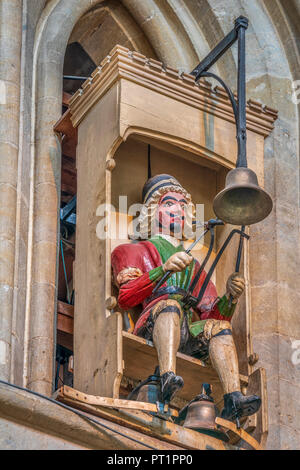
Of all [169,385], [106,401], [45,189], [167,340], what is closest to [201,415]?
[169,385]

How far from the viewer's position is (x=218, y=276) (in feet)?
29.9

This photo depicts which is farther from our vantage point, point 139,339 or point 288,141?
point 288,141

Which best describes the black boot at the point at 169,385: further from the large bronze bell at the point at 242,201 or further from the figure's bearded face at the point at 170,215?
the figure's bearded face at the point at 170,215

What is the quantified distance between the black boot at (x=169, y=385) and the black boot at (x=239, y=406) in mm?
322

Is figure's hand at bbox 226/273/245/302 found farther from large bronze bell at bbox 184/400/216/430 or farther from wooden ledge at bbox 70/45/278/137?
wooden ledge at bbox 70/45/278/137

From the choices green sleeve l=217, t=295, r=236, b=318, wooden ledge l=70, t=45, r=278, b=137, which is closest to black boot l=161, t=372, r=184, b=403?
green sleeve l=217, t=295, r=236, b=318

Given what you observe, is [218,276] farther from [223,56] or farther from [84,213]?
[223,56]

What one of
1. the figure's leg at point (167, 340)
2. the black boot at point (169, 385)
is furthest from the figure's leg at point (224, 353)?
the black boot at point (169, 385)

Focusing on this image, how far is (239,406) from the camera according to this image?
8.02 meters

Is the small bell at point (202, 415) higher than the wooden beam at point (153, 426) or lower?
higher

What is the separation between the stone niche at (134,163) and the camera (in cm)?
825

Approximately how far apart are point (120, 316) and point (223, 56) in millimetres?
2598

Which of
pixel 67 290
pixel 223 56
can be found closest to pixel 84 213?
pixel 67 290
